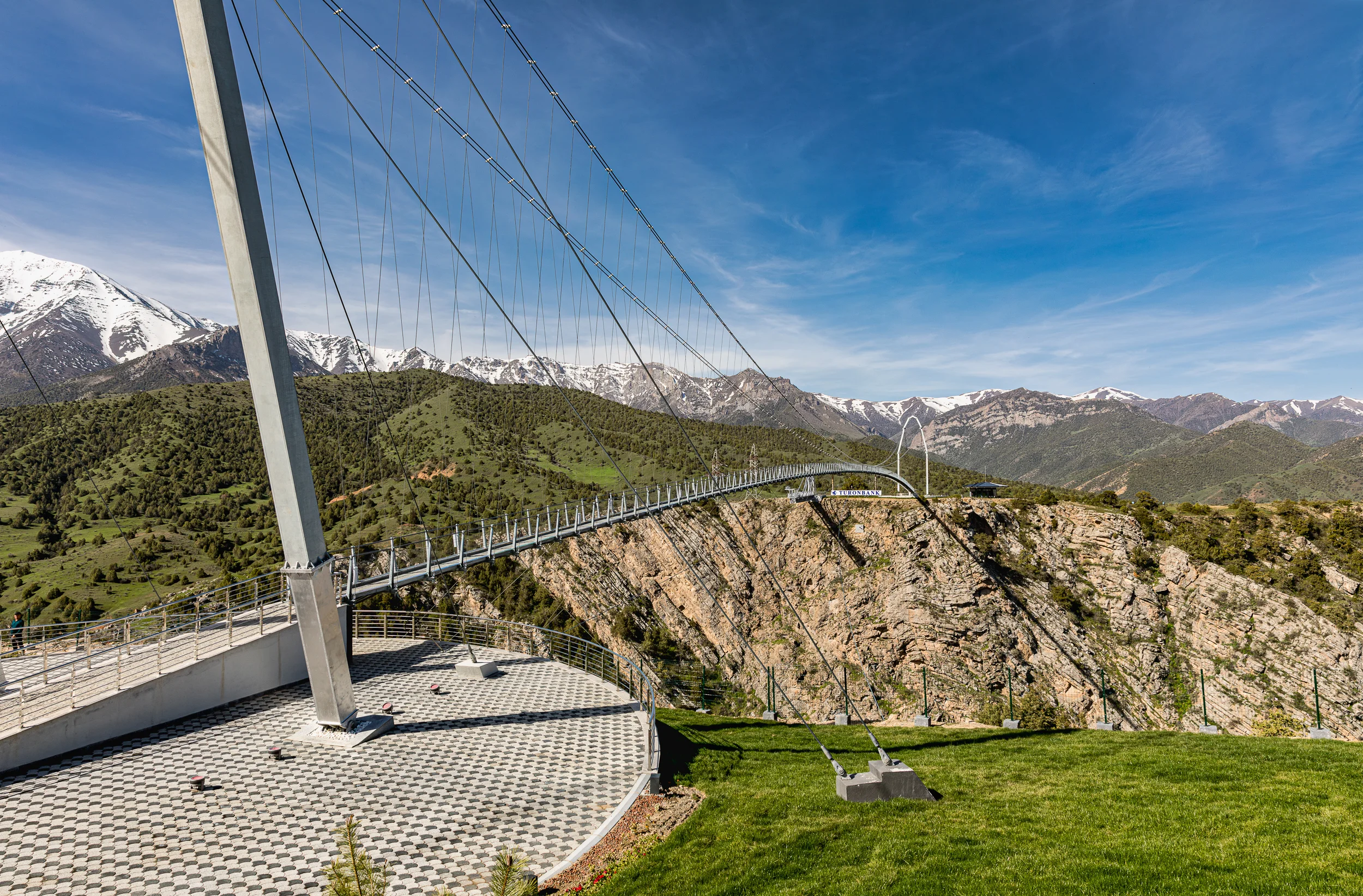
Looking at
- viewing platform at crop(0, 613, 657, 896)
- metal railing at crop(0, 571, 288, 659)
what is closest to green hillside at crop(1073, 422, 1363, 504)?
viewing platform at crop(0, 613, 657, 896)

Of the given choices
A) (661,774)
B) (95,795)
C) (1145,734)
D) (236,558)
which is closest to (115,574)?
(236,558)

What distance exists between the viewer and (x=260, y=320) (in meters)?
8.37

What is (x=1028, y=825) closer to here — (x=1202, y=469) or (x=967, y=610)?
(x=967, y=610)

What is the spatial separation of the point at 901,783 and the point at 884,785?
332 millimetres

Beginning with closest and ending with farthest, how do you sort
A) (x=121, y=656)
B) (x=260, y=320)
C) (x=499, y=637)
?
(x=260, y=320) < (x=121, y=656) < (x=499, y=637)

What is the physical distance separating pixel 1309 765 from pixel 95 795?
19.1 meters

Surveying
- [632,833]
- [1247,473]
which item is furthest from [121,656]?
[1247,473]

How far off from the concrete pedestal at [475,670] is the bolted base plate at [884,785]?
802cm

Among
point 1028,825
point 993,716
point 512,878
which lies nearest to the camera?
point 512,878

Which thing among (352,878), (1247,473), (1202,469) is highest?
(1202,469)

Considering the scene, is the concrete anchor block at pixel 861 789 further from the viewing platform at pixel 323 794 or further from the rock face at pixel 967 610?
the rock face at pixel 967 610

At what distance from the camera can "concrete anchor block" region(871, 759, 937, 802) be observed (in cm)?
890

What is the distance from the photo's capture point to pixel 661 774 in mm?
9398

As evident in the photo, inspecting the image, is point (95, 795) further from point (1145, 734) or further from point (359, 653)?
point (1145, 734)
